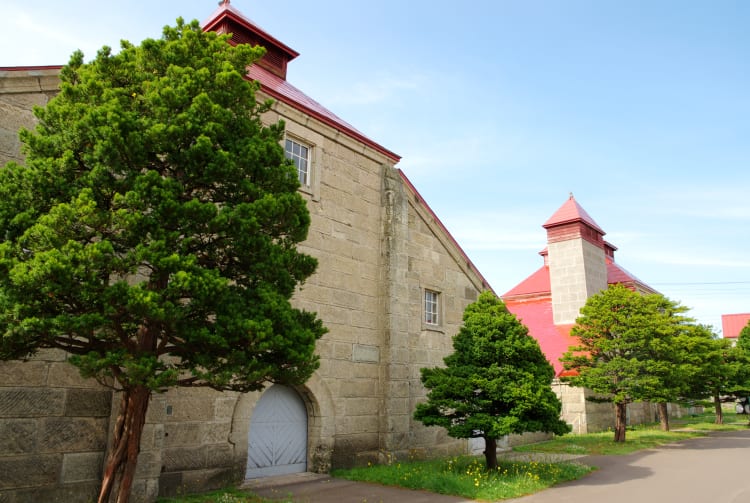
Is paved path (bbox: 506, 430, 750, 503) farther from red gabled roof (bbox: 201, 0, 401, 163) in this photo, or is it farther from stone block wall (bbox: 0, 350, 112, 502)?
red gabled roof (bbox: 201, 0, 401, 163)

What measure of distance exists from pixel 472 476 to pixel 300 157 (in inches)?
314

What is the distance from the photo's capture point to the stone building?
24.5 feet

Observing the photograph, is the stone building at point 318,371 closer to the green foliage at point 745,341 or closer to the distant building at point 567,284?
the distant building at point 567,284

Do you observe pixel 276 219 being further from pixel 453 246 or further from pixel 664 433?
pixel 664 433

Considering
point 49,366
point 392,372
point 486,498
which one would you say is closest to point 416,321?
point 392,372

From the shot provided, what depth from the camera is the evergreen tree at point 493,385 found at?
1032 centimetres

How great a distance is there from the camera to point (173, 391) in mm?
8828

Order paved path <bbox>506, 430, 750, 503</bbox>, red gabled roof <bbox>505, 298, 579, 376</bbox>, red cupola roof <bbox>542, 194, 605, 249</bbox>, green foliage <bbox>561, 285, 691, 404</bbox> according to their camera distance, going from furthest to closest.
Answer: red cupola roof <bbox>542, 194, 605, 249</bbox> → red gabled roof <bbox>505, 298, 579, 376</bbox> → green foliage <bbox>561, 285, 691, 404</bbox> → paved path <bbox>506, 430, 750, 503</bbox>

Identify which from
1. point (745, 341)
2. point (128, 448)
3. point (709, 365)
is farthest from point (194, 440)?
point (745, 341)

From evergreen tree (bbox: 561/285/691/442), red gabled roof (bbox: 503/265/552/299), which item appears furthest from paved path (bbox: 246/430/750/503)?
red gabled roof (bbox: 503/265/552/299)

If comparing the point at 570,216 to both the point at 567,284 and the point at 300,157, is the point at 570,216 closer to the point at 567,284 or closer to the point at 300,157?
the point at 567,284

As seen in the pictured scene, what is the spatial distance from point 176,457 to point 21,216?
4981 mm

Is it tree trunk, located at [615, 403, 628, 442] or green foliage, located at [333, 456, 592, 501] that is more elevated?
tree trunk, located at [615, 403, 628, 442]

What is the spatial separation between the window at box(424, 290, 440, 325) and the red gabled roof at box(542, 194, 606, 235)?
14.8m
